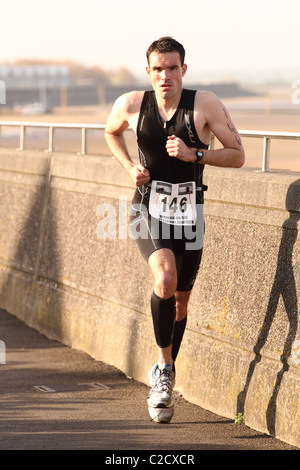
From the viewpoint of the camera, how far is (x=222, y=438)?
6.66m

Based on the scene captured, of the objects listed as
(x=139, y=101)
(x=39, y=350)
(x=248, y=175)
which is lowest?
(x=39, y=350)

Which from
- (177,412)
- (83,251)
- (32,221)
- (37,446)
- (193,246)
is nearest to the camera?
(37,446)

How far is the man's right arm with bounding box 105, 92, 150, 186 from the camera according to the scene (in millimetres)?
6617

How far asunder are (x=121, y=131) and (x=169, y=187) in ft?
2.32

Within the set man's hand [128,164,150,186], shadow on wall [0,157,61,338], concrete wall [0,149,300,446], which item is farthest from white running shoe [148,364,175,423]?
shadow on wall [0,157,61,338]

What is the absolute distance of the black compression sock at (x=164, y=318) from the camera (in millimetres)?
6695

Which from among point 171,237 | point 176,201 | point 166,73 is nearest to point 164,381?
point 171,237

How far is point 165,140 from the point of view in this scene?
6645 millimetres

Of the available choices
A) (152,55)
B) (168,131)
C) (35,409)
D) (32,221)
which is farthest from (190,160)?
(32,221)

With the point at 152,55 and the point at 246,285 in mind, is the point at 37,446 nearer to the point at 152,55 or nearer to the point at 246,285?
the point at 246,285

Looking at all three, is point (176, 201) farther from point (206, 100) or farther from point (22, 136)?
point (22, 136)

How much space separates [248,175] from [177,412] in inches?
70.0

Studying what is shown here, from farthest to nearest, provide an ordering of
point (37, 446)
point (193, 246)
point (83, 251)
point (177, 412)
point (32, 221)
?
point (32, 221), point (83, 251), point (177, 412), point (193, 246), point (37, 446)

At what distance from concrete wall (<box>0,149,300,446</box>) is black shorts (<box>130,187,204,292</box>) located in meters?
0.49
